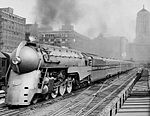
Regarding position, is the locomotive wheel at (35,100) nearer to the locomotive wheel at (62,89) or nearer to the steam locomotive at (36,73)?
the steam locomotive at (36,73)

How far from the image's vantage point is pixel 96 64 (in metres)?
21.6

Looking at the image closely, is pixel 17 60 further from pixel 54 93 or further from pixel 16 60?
pixel 54 93

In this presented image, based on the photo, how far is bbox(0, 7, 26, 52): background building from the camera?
6962 centimetres

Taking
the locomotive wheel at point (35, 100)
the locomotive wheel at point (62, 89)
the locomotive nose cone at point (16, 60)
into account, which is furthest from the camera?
the locomotive wheel at point (62, 89)

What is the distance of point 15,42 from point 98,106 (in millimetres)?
68115

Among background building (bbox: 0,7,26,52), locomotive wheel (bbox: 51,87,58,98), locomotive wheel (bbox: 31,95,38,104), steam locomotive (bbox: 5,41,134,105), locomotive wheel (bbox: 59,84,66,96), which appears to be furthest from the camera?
background building (bbox: 0,7,26,52)

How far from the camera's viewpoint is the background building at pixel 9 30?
69.6m

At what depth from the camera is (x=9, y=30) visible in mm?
73562

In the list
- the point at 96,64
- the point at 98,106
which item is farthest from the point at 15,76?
the point at 96,64

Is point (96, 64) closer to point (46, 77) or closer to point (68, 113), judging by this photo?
point (46, 77)

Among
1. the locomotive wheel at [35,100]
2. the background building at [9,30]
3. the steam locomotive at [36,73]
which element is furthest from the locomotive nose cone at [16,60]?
the background building at [9,30]

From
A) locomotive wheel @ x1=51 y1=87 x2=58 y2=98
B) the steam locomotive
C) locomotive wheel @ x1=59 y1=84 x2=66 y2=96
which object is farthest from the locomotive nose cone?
locomotive wheel @ x1=59 y1=84 x2=66 y2=96

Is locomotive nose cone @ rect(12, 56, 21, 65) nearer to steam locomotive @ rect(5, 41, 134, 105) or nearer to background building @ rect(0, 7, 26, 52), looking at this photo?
steam locomotive @ rect(5, 41, 134, 105)

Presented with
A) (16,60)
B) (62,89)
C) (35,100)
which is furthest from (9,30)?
(35,100)
